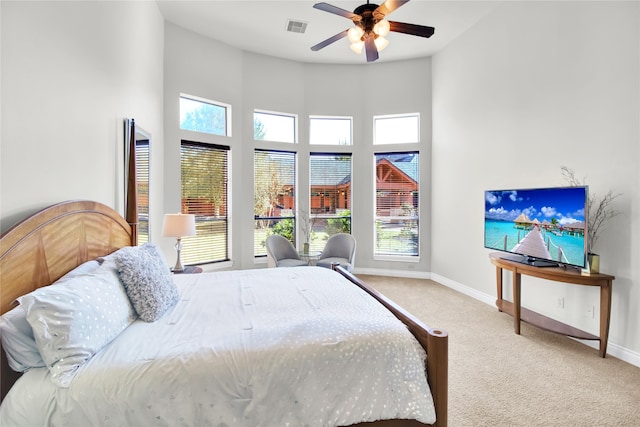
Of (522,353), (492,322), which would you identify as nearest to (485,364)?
(522,353)

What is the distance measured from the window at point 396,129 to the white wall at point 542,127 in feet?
1.18

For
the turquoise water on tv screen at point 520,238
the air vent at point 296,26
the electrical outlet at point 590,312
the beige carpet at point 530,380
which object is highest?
the air vent at point 296,26

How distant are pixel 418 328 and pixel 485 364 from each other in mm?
1443

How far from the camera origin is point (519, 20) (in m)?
3.72

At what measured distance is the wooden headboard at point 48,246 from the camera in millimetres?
1372

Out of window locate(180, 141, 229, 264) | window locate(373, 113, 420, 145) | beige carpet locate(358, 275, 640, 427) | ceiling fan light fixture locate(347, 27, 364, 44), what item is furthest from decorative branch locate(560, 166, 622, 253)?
window locate(180, 141, 229, 264)

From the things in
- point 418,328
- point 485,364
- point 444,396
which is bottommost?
point 485,364

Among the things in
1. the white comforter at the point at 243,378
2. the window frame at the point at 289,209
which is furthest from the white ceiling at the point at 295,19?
the white comforter at the point at 243,378

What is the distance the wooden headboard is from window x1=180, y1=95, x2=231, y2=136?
2.57 metres

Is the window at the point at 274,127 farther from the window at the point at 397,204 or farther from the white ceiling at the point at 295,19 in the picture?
the window at the point at 397,204

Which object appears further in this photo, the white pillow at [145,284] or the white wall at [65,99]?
the white pillow at [145,284]

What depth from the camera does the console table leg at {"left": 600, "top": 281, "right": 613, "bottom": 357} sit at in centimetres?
261

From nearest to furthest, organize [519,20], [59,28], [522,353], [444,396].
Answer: [444,396] → [59,28] → [522,353] → [519,20]

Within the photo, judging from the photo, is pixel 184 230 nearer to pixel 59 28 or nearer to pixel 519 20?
pixel 59 28
